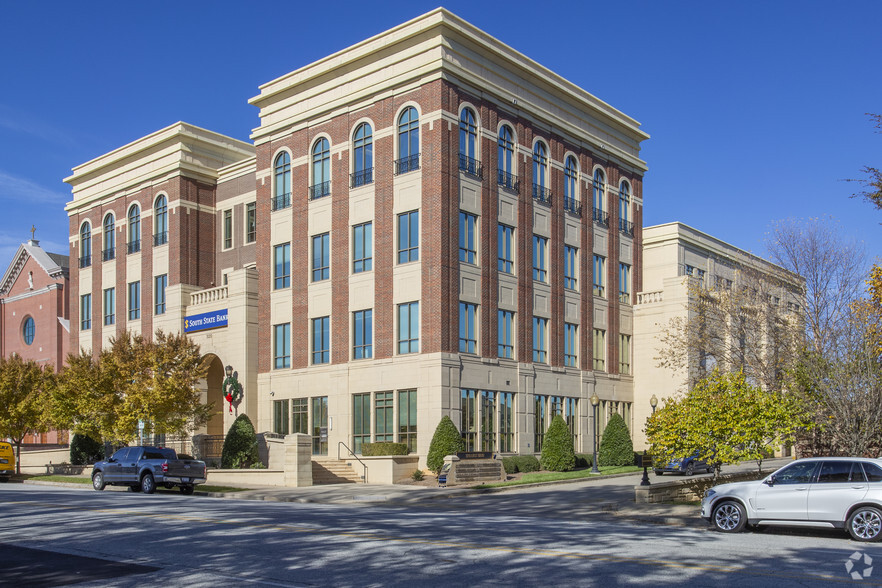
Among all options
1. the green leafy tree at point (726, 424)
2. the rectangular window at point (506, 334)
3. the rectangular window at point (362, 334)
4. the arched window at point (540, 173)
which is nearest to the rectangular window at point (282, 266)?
the rectangular window at point (362, 334)

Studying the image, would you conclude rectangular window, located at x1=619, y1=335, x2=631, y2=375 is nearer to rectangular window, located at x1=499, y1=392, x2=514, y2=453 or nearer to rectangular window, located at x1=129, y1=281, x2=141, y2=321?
rectangular window, located at x1=499, y1=392, x2=514, y2=453

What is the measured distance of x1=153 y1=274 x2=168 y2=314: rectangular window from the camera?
5319 centimetres

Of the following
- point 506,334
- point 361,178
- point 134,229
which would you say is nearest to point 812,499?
point 506,334

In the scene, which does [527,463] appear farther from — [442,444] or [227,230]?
[227,230]

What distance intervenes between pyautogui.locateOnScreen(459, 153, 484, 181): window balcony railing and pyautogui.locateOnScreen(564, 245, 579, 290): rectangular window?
846 cm

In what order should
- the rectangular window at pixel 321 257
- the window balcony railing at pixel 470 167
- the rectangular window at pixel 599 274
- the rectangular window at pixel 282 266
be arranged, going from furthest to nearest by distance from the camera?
the rectangular window at pixel 599 274
the rectangular window at pixel 282 266
the rectangular window at pixel 321 257
the window balcony railing at pixel 470 167

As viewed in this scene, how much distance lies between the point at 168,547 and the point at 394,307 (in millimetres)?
25730

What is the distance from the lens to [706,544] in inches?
627

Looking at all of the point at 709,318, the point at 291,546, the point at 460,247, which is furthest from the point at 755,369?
the point at 291,546

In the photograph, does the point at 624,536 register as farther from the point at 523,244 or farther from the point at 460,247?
the point at 523,244

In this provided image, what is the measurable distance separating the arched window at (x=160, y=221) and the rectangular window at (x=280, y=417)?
14.0 meters

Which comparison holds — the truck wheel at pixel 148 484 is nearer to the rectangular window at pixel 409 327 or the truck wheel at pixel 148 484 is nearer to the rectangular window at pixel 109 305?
the rectangular window at pixel 409 327

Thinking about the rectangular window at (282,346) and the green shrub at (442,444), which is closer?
the green shrub at (442,444)

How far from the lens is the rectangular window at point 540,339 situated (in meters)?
44.8
